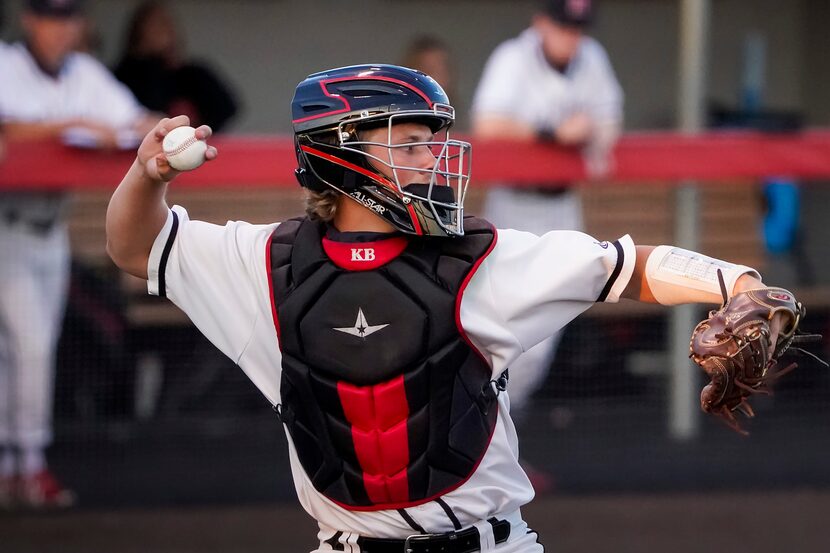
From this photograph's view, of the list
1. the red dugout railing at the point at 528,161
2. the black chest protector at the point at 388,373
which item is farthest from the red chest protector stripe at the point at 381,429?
the red dugout railing at the point at 528,161

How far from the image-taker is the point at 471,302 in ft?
9.73

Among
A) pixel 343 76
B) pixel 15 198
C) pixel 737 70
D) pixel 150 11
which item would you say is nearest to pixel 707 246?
pixel 737 70

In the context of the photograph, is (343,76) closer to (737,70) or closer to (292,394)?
(292,394)

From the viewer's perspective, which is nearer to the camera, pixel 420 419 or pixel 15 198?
pixel 420 419

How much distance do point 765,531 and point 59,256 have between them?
3.45 metres

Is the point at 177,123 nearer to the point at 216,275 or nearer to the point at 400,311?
the point at 216,275

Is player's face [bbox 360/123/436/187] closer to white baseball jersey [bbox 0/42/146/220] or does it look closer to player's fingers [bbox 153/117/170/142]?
player's fingers [bbox 153/117/170/142]

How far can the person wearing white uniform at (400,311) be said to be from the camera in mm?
2939

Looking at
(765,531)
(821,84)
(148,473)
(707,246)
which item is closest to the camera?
(765,531)

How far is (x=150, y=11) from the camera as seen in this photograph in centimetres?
757

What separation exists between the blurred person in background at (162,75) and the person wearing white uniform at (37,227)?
1004 mm

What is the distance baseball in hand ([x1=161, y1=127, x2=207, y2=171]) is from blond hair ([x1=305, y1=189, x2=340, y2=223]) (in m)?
0.33

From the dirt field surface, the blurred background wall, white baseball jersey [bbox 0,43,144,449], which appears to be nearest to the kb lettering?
the dirt field surface

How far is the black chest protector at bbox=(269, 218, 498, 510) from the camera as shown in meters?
2.94
